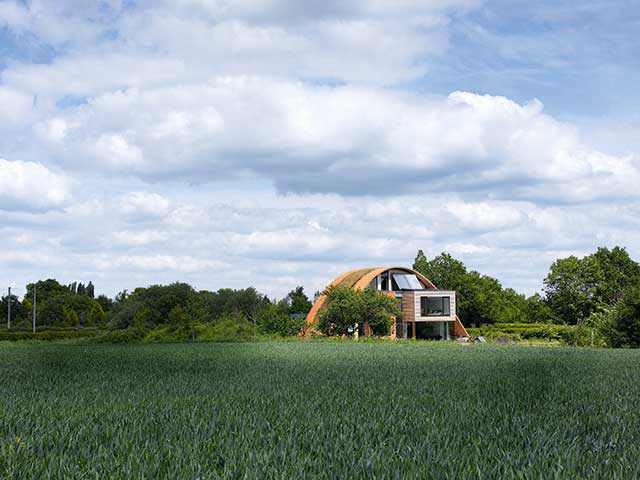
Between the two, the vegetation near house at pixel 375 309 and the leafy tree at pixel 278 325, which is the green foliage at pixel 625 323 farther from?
the leafy tree at pixel 278 325

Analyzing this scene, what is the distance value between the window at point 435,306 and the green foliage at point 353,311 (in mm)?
10869

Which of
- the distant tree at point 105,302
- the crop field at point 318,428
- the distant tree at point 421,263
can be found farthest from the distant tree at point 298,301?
the crop field at point 318,428

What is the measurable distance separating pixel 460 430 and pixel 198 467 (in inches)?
119

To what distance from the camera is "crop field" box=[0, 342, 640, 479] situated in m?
5.04

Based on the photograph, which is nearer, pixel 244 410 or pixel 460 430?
pixel 460 430

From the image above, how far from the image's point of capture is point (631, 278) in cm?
7769

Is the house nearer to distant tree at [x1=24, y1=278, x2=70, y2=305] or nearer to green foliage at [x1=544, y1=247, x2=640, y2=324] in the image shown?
green foliage at [x1=544, y1=247, x2=640, y2=324]

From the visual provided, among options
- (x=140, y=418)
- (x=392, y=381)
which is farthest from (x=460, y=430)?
(x=392, y=381)

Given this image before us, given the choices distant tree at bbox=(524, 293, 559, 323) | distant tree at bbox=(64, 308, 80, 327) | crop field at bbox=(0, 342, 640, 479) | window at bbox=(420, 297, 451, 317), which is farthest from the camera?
distant tree at bbox=(64, 308, 80, 327)

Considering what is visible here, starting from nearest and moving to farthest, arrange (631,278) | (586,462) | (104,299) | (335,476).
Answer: (335,476)
(586,462)
(631,278)
(104,299)

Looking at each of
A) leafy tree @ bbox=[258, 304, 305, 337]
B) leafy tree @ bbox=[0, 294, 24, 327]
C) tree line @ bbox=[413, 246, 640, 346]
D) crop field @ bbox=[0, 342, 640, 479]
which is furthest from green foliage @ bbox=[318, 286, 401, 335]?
leafy tree @ bbox=[0, 294, 24, 327]

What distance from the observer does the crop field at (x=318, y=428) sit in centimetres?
504

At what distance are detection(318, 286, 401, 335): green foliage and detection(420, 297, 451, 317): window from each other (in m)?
10.9

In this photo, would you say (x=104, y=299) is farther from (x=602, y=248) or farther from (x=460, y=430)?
(x=460, y=430)
